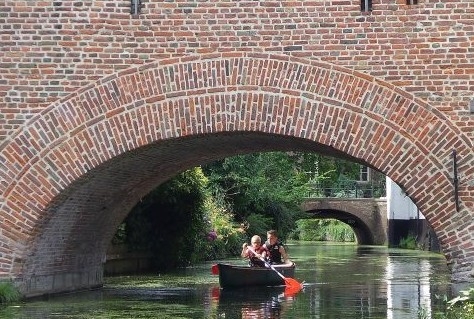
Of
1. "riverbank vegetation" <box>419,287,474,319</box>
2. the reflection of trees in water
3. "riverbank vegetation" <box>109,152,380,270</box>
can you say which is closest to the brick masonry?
"riverbank vegetation" <box>419,287,474,319</box>

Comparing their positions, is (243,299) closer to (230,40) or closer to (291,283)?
(291,283)

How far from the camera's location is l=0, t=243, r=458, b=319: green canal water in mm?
15195

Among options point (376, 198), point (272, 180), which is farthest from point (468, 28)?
point (376, 198)

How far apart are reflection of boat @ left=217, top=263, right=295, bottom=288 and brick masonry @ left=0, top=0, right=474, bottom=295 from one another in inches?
160

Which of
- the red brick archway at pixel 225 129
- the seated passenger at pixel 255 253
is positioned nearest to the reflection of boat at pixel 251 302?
the seated passenger at pixel 255 253

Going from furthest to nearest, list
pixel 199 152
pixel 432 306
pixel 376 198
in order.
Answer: pixel 376 198 → pixel 199 152 → pixel 432 306

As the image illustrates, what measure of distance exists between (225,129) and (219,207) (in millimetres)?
18686

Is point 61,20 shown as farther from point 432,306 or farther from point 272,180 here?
point 272,180

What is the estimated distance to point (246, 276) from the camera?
1966cm

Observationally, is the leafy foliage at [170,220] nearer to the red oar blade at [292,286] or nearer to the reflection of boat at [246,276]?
the reflection of boat at [246,276]

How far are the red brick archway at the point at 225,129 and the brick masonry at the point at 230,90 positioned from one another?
0.05ft

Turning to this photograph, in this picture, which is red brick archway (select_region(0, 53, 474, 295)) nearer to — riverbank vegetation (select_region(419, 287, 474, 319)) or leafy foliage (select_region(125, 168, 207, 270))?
riverbank vegetation (select_region(419, 287, 474, 319))

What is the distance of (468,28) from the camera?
14766mm

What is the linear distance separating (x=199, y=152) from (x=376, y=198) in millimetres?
41959
